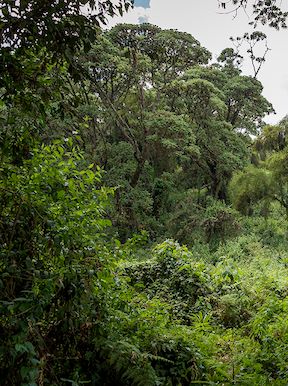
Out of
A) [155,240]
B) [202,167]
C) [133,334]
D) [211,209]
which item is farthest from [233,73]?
[133,334]

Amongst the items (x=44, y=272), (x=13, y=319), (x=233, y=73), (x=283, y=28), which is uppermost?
(x=233, y=73)

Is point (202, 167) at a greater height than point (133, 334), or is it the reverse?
point (202, 167)

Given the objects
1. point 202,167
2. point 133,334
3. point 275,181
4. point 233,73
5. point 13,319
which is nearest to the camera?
point 13,319

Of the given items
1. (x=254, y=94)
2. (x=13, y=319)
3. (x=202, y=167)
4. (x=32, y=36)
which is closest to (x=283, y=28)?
(x=32, y=36)

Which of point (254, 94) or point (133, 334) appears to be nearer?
point (133, 334)

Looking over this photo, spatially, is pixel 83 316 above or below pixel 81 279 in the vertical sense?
below

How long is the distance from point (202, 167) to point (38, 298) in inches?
636

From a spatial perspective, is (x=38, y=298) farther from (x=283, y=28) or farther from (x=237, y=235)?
(x=237, y=235)

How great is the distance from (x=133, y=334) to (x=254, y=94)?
16.9 metres

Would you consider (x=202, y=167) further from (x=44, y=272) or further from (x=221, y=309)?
(x=44, y=272)

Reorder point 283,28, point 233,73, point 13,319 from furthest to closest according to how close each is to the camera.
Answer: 1. point 233,73
2. point 283,28
3. point 13,319

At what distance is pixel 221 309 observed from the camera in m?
5.88

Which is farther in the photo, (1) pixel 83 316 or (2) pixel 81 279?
(1) pixel 83 316

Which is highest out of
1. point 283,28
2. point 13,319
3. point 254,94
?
point 254,94
